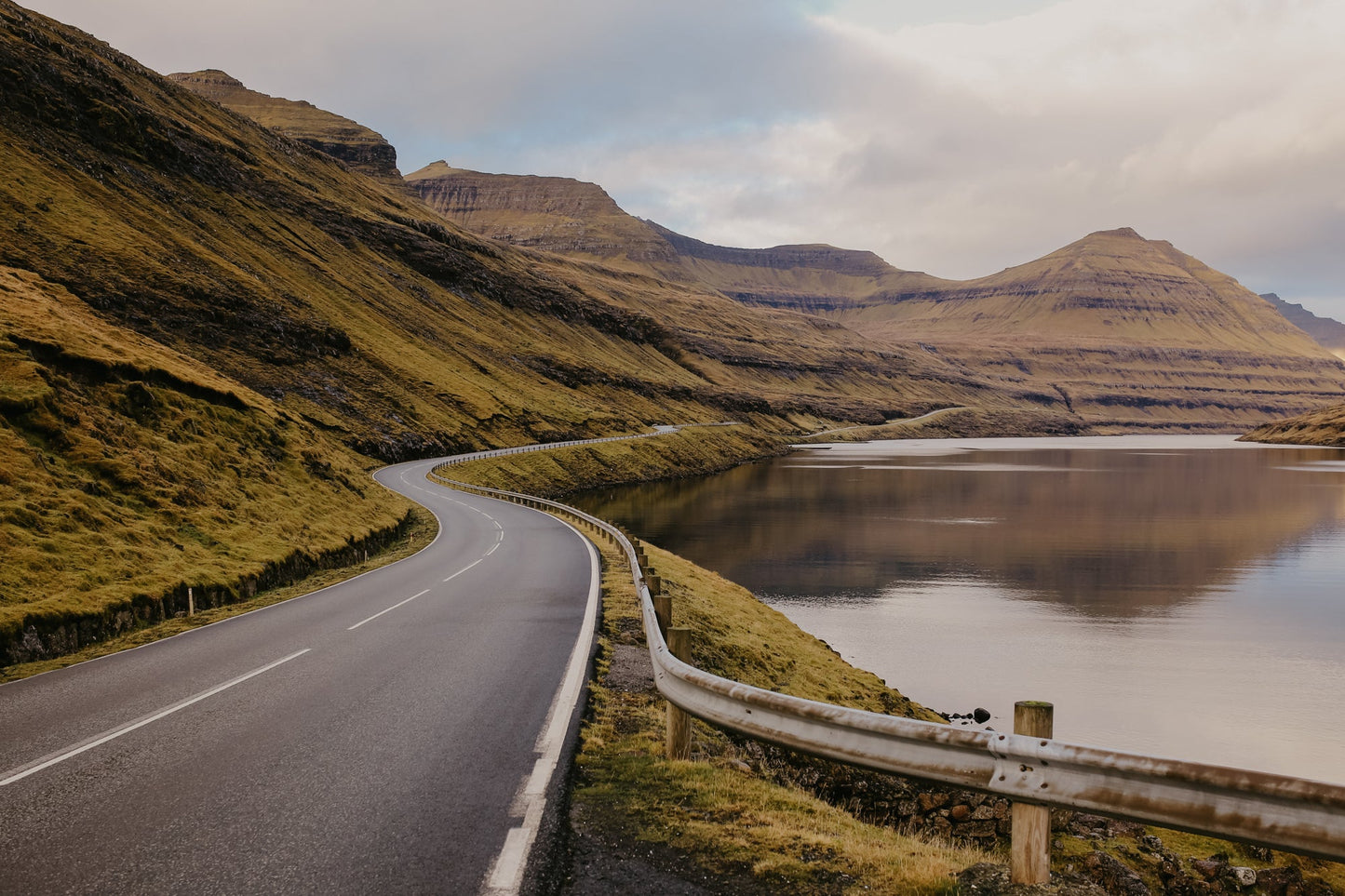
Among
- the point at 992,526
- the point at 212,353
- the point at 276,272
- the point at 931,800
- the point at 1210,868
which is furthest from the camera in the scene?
the point at 276,272

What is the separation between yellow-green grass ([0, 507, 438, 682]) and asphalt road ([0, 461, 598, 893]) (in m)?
0.76

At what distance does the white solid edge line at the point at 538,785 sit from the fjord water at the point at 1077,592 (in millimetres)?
15098

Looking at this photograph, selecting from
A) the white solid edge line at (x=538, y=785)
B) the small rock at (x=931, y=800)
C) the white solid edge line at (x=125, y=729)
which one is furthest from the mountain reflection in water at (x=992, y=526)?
the white solid edge line at (x=125, y=729)

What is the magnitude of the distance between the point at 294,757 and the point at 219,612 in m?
Answer: 12.2

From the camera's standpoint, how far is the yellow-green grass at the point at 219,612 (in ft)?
43.1

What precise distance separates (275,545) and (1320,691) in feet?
107

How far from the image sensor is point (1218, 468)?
11969cm

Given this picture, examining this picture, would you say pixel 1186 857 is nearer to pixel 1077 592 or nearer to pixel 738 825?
pixel 738 825

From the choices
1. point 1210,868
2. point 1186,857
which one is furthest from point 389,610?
point 1210,868

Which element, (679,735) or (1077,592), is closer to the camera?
(679,735)

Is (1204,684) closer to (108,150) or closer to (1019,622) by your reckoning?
(1019,622)

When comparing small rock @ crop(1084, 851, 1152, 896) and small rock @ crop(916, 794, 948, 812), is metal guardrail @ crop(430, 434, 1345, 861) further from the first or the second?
small rock @ crop(916, 794, 948, 812)

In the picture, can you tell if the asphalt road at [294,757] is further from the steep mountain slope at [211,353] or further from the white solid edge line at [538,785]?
the steep mountain slope at [211,353]

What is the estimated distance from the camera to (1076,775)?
448 centimetres
